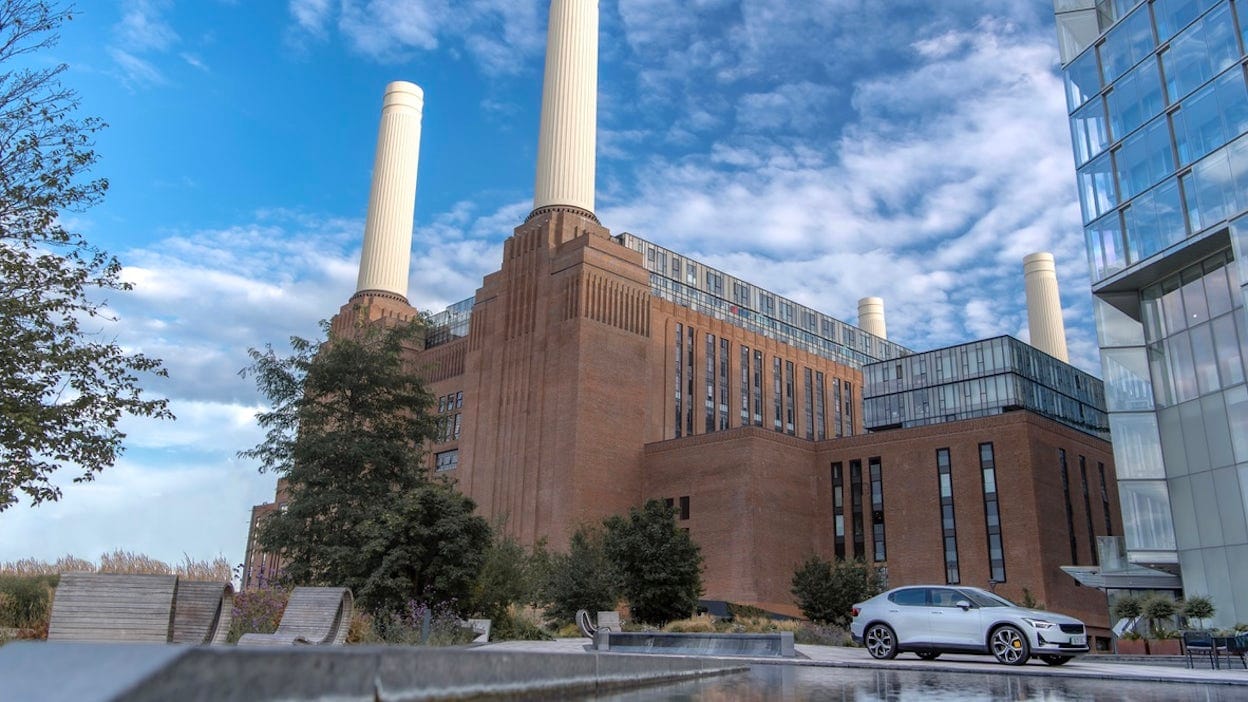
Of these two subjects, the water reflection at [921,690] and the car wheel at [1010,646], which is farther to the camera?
the car wheel at [1010,646]

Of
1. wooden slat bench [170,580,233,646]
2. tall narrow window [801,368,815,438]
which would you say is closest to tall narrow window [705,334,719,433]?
tall narrow window [801,368,815,438]

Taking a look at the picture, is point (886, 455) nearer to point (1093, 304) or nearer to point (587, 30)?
point (1093, 304)

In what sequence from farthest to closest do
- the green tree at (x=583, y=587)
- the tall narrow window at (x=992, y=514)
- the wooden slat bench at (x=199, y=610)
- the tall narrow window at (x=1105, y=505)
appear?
1. the tall narrow window at (x=1105, y=505)
2. the tall narrow window at (x=992, y=514)
3. the green tree at (x=583, y=587)
4. the wooden slat bench at (x=199, y=610)

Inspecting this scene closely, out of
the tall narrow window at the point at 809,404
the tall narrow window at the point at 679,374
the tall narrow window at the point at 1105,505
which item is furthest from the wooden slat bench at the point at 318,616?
the tall narrow window at the point at 809,404

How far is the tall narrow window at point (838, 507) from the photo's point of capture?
200ft

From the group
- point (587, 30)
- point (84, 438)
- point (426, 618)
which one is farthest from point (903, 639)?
point (587, 30)

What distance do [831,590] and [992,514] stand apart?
76.6 feet

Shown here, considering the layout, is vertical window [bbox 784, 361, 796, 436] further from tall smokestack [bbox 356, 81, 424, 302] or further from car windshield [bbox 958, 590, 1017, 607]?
car windshield [bbox 958, 590, 1017, 607]

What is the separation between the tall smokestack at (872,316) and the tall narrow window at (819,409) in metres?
39.0

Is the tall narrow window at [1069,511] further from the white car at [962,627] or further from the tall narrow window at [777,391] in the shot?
the white car at [962,627]

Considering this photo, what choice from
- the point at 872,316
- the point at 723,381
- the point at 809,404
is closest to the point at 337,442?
the point at 723,381

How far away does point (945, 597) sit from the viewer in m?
15.6

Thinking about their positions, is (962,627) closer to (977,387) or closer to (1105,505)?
(1105,505)

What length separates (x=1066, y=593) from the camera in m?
52.0
